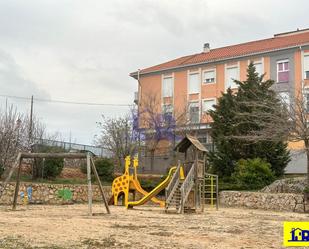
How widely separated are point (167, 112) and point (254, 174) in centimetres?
1674

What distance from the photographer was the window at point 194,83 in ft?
151

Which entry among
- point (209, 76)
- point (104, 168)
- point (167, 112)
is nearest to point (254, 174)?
point (104, 168)

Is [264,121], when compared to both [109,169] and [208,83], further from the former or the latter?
[208,83]

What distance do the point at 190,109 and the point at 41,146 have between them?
1727 cm

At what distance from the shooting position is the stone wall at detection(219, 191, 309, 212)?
947 inches

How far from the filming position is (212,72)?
45219 millimetres

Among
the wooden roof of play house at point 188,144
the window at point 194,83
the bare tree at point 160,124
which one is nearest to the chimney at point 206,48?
the window at point 194,83

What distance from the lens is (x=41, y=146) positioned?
3062cm

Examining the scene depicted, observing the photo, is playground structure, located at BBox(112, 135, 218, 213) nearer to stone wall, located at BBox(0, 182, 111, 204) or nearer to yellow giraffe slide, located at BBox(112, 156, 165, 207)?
yellow giraffe slide, located at BBox(112, 156, 165, 207)

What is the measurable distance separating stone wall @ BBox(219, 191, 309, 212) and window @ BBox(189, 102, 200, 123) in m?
16.8

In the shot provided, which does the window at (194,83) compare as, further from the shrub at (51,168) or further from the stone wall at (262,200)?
the shrub at (51,168)

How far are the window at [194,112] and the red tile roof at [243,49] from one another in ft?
13.5

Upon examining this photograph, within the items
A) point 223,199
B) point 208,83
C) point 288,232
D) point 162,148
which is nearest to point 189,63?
point 208,83

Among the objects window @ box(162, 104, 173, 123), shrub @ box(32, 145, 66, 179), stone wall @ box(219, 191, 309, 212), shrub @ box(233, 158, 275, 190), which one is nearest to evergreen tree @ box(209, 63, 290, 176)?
shrub @ box(233, 158, 275, 190)
